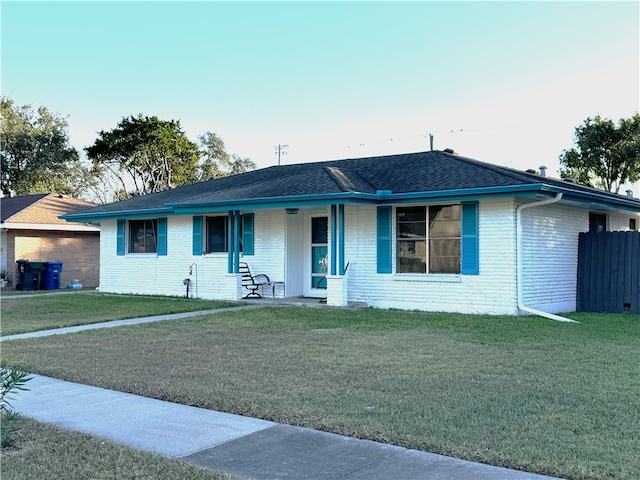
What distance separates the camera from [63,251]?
1025 inches

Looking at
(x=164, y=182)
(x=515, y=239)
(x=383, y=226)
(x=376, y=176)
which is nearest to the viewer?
(x=515, y=239)

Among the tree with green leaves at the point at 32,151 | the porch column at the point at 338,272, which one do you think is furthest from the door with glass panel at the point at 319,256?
the tree with green leaves at the point at 32,151

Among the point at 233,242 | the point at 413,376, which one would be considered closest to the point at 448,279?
the point at 233,242

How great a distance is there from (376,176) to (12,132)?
101ft

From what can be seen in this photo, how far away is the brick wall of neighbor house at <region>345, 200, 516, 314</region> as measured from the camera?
13.4m

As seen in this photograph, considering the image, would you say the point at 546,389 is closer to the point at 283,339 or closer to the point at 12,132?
the point at 283,339

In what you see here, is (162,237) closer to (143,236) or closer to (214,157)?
(143,236)

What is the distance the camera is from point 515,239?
43.5 ft

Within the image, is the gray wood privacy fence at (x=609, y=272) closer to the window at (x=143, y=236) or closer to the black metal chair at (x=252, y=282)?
the black metal chair at (x=252, y=282)

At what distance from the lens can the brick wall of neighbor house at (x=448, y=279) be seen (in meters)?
13.4

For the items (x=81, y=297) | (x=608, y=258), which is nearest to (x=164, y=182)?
(x=81, y=297)

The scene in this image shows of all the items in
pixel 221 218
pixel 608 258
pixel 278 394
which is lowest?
pixel 278 394

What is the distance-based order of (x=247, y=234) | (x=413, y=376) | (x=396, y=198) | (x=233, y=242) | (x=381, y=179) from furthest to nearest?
1. (x=247, y=234)
2. (x=233, y=242)
3. (x=381, y=179)
4. (x=396, y=198)
5. (x=413, y=376)

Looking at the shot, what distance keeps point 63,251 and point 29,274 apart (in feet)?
8.80
